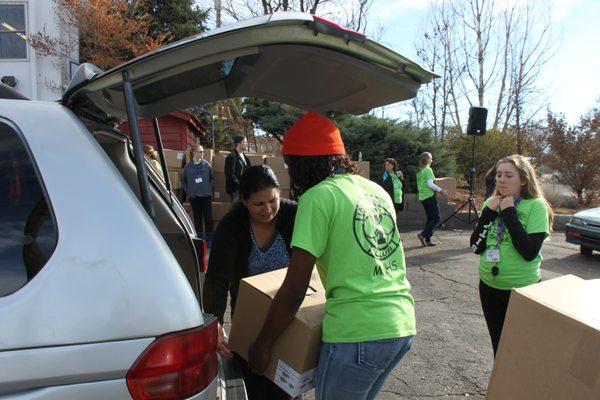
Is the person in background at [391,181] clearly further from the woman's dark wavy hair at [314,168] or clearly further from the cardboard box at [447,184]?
the woman's dark wavy hair at [314,168]

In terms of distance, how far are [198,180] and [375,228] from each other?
6584 millimetres

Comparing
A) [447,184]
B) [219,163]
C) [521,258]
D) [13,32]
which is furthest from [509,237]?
[13,32]

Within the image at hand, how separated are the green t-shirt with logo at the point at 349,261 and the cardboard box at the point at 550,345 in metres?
0.41

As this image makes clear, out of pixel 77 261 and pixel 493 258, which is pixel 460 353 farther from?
pixel 77 261

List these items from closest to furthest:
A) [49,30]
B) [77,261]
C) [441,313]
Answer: [77,261]
[441,313]
[49,30]

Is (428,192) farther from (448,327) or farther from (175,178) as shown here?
(175,178)

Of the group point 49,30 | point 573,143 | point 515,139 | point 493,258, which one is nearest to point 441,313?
point 493,258

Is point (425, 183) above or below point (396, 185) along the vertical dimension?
above

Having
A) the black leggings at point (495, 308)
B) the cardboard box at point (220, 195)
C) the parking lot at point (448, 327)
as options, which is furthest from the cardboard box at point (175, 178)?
the black leggings at point (495, 308)

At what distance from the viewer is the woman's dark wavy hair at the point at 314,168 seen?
1.75 m

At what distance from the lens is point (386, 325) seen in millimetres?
1608

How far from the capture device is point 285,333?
1.73m

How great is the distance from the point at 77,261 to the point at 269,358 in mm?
867

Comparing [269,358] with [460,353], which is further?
[460,353]
